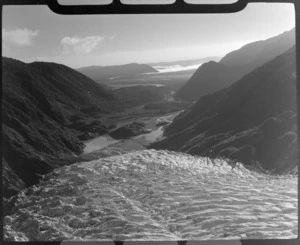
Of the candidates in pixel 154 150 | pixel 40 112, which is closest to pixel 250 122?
pixel 154 150

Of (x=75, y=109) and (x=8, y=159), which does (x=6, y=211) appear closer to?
(x=8, y=159)

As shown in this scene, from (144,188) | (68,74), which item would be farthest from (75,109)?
(144,188)

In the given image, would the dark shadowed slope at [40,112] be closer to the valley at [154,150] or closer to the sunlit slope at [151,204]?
the valley at [154,150]

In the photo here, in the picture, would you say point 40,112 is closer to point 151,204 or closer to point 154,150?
point 154,150

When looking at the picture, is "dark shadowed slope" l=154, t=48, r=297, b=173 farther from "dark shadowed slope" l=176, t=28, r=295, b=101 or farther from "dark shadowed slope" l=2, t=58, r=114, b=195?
"dark shadowed slope" l=2, t=58, r=114, b=195

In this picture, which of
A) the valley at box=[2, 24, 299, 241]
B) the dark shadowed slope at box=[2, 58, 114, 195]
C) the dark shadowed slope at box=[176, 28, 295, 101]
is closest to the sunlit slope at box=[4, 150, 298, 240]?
the valley at box=[2, 24, 299, 241]

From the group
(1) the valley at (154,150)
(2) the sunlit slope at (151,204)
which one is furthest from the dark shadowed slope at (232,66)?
(2) the sunlit slope at (151,204)
